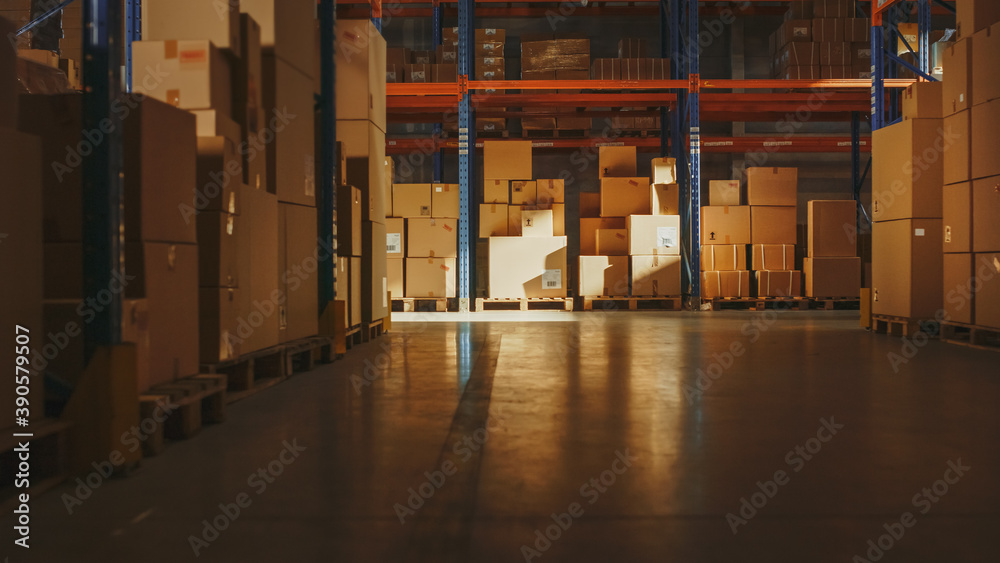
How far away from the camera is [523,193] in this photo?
10898 millimetres

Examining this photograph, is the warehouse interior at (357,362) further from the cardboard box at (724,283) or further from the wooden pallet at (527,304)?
the cardboard box at (724,283)

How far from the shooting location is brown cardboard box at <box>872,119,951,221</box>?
21.0ft

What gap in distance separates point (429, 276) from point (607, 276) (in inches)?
103

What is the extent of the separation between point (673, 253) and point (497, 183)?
2.78 meters

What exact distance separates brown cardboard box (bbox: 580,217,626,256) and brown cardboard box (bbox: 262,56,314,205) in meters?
6.53

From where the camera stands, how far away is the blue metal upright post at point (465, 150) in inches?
413

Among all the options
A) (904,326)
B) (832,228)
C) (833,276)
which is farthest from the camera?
(833,276)

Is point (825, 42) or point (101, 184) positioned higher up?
point (825, 42)

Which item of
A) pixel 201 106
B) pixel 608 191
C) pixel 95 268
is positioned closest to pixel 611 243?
pixel 608 191

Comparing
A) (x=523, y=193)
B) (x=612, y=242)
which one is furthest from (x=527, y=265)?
(x=612, y=242)

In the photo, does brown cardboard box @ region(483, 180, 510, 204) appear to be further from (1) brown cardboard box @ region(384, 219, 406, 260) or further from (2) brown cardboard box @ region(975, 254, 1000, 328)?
(2) brown cardboard box @ region(975, 254, 1000, 328)

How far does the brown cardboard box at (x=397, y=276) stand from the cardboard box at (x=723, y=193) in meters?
4.64

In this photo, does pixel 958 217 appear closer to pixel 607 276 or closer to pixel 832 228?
pixel 832 228

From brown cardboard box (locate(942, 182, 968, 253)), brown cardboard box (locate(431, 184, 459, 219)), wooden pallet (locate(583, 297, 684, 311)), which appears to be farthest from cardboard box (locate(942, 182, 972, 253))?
brown cardboard box (locate(431, 184, 459, 219))
